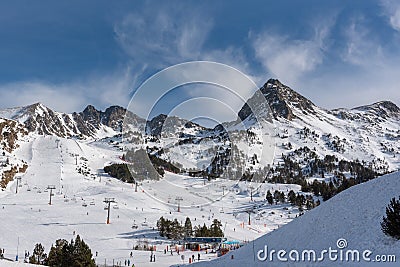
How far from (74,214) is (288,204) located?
69.4m

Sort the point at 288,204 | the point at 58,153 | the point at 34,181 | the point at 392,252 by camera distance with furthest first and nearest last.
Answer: the point at 58,153 → the point at 34,181 → the point at 288,204 → the point at 392,252

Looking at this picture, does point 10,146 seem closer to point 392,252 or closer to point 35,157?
point 35,157

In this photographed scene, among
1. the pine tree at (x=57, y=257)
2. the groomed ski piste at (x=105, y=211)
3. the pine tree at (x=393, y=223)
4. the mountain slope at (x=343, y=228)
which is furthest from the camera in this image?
the groomed ski piste at (x=105, y=211)

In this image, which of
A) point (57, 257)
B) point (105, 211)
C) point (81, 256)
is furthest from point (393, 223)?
point (105, 211)

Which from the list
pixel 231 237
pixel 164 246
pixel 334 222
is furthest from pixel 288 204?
pixel 334 222

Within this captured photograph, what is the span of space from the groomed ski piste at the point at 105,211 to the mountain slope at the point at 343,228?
15.8 metres

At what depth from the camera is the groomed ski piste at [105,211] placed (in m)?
57.0

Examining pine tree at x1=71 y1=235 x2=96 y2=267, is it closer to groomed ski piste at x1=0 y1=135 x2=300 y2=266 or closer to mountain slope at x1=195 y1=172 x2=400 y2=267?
groomed ski piste at x1=0 y1=135 x2=300 y2=266

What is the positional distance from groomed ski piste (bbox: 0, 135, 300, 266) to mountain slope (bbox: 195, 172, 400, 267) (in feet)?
51.8

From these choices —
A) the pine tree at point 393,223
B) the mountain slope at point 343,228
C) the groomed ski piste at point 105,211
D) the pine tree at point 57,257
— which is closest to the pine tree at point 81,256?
the pine tree at point 57,257

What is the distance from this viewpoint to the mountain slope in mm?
23414

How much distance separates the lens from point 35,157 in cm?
17975

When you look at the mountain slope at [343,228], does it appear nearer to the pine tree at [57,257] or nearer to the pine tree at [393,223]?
the pine tree at [393,223]

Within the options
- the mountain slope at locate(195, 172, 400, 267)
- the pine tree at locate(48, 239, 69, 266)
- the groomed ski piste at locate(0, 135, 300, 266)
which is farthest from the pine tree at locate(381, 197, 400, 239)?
the groomed ski piste at locate(0, 135, 300, 266)
